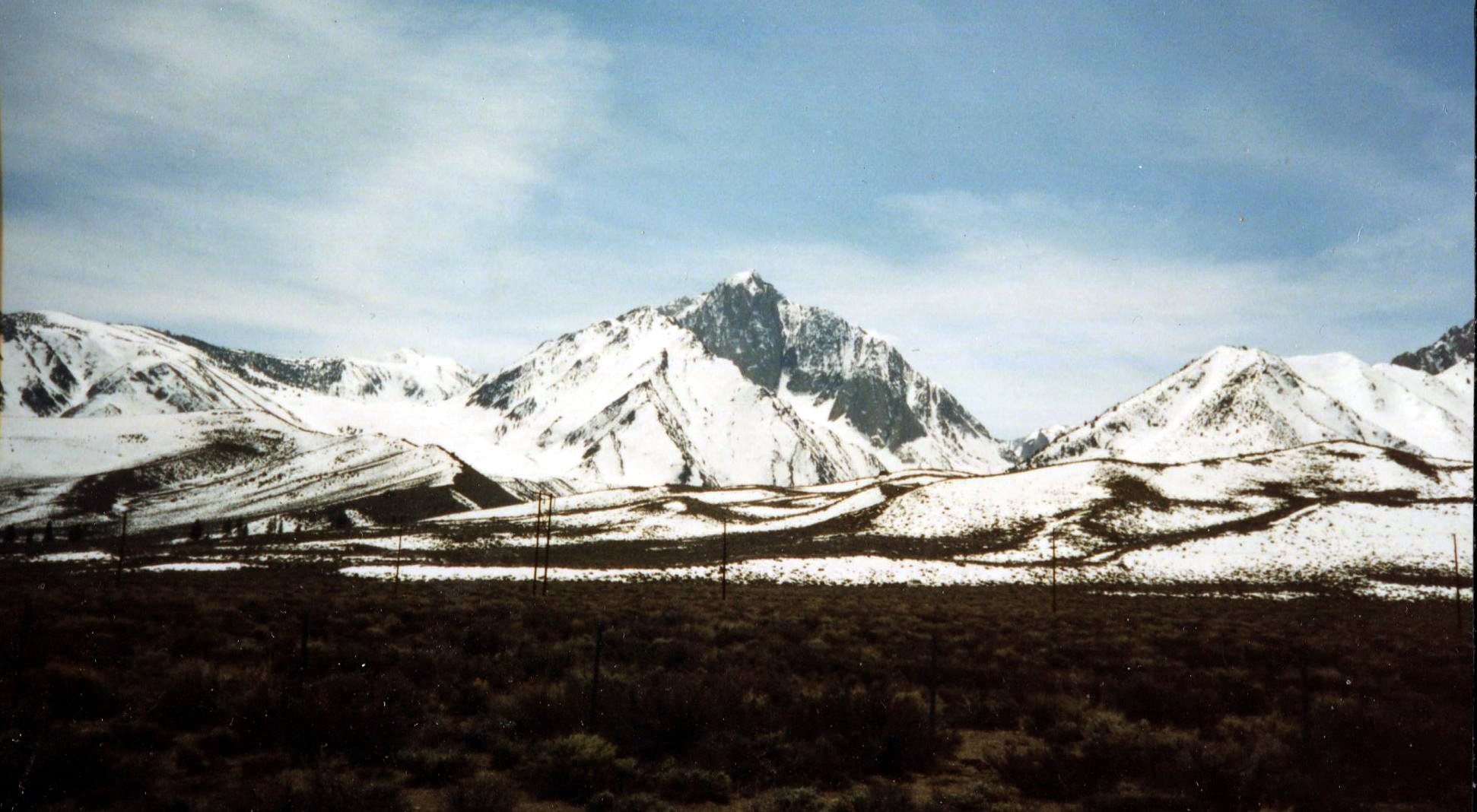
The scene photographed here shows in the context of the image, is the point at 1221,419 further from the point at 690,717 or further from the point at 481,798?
the point at 481,798

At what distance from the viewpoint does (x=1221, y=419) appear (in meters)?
164

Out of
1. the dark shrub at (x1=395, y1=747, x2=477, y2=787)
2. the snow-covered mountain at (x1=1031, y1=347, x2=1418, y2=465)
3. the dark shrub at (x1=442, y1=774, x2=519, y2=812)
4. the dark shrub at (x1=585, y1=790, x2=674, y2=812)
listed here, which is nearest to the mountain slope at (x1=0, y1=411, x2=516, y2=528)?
the dark shrub at (x1=395, y1=747, x2=477, y2=787)

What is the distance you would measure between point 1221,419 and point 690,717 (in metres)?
179

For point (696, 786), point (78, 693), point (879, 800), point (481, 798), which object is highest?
point (78, 693)

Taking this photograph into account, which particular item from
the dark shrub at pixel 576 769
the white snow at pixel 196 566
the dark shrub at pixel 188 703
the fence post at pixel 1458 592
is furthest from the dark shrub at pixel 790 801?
the white snow at pixel 196 566

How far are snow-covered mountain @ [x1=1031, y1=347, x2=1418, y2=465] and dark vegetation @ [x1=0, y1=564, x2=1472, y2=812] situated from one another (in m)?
148

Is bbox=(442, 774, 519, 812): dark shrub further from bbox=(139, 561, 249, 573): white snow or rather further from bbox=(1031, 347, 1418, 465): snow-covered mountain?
bbox=(1031, 347, 1418, 465): snow-covered mountain

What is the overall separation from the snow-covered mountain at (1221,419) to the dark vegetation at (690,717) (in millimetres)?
148263

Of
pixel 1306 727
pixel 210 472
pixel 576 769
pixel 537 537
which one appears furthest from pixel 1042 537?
pixel 210 472

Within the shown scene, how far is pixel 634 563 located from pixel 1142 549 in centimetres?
4223

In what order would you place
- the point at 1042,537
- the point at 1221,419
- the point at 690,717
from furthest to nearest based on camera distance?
1. the point at 1221,419
2. the point at 1042,537
3. the point at 690,717

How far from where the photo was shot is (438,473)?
143 m

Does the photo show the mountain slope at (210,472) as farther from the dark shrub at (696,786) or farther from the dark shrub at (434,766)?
the dark shrub at (696,786)

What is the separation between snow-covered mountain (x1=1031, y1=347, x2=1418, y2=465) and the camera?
156 m
